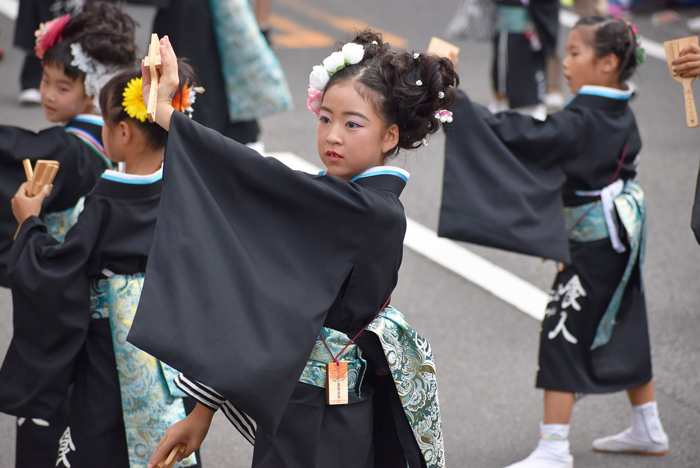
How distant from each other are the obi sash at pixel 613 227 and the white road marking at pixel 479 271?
46.2 inches

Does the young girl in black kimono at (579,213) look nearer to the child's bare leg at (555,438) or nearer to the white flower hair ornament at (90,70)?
the child's bare leg at (555,438)

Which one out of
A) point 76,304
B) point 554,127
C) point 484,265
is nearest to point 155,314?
point 76,304

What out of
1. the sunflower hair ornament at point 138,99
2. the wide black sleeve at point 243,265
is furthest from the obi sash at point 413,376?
the sunflower hair ornament at point 138,99

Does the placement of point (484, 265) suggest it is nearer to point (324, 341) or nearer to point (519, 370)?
point (519, 370)

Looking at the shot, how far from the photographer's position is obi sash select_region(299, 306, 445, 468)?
198 cm

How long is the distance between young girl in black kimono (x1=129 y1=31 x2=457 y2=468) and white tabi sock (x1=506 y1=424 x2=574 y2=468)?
1.05 m

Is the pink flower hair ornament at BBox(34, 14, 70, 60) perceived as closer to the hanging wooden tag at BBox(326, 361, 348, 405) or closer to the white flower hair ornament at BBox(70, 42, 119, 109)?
the white flower hair ornament at BBox(70, 42, 119, 109)

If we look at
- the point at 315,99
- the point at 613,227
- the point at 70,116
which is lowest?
the point at 613,227

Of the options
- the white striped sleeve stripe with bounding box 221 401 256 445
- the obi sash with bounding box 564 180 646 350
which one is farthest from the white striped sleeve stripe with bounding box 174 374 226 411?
the obi sash with bounding box 564 180 646 350

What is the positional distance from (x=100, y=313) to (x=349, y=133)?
3.10 feet

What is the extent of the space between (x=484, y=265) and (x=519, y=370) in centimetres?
108

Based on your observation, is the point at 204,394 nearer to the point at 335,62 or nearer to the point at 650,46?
the point at 335,62

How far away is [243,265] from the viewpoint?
68.7 inches

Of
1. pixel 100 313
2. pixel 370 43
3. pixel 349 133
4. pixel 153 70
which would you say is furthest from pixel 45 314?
pixel 370 43
